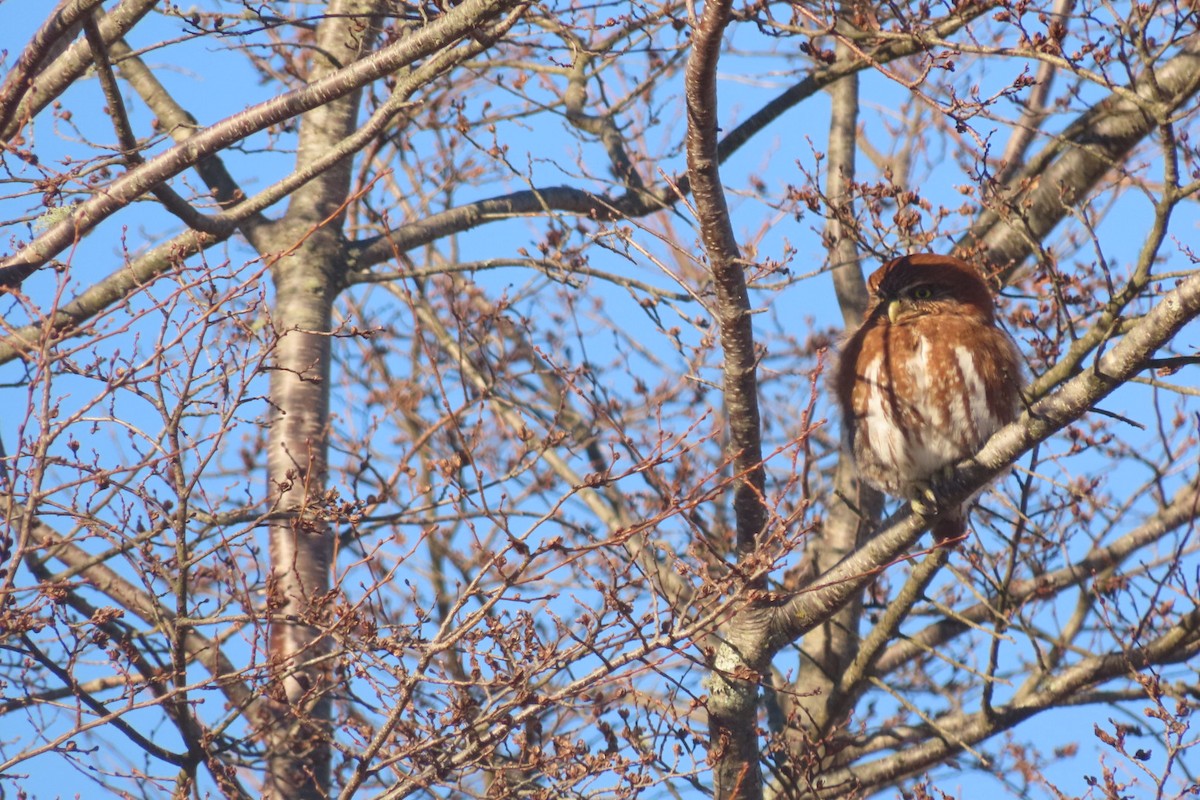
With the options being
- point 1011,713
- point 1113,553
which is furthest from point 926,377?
point 1113,553

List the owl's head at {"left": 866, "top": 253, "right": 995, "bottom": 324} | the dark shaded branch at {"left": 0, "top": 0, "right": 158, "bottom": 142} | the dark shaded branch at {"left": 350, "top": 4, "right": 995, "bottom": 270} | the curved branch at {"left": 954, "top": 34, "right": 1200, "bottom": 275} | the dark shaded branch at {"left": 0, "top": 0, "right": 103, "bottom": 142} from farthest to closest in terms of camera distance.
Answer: the dark shaded branch at {"left": 350, "top": 4, "right": 995, "bottom": 270}
the curved branch at {"left": 954, "top": 34, "right": 1200, "bottom": 275}
the owl's head at {"left": 866, "top": 253, "right": 995, "bottom": 324}
the dark shaded branch at {"left": 0, "top": 0, "right": 158, "bottom": 142}
the dark shaded branch at {"left": 0, "top": 0, "right": 103, "bottom": 142}

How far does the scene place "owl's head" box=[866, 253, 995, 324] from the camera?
4832mm

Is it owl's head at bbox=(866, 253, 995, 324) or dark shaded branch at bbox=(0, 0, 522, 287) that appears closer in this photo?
dark shaded branch at bbox=(0, 0, 522, 287)

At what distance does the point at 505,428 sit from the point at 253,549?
3135mm

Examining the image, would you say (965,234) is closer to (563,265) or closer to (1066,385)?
(563,265)

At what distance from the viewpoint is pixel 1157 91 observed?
333 centimetres

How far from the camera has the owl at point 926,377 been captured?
4.62 m

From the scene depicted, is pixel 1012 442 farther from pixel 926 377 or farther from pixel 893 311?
pixel 893 311

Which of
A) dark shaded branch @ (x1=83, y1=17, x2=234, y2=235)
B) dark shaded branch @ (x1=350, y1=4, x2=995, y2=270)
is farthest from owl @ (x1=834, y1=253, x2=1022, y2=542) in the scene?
dark shaded branch @ (x1=83, y1=17, x2=234, y2=235)

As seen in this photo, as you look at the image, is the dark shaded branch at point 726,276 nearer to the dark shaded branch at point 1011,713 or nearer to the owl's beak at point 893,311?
the owl's beak at point 893,311

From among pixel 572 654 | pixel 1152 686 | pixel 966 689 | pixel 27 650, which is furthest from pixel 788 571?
pixel 27 650

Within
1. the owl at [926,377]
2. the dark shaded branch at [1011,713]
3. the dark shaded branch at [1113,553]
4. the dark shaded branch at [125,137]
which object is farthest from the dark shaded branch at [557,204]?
the dark shaded branch at [1011,713]

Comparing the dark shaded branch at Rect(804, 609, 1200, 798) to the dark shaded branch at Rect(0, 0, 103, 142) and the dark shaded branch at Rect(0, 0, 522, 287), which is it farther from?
the dark shaded branch at Rect(0, 0, 103, 142)

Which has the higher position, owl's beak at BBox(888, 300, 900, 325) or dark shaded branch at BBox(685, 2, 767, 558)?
owl's beak at BBox(888, 300, 900, 325)
